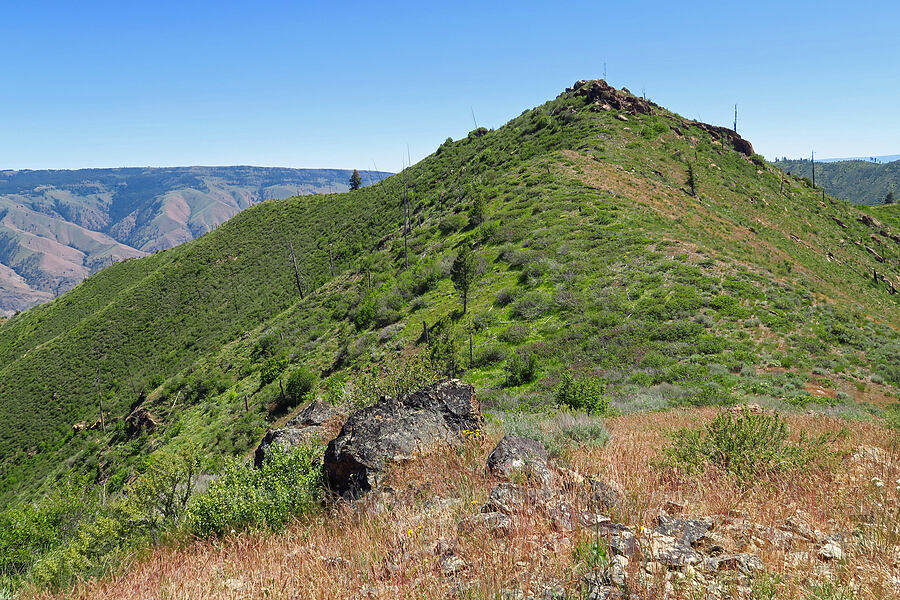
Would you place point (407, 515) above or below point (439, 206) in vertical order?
below

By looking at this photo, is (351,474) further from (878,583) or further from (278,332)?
(278,332)

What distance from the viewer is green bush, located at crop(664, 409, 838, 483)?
182 inches

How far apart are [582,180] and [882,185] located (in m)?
208

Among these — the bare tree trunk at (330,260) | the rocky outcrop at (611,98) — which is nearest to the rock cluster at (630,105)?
the rocky outcrop at (611,98)

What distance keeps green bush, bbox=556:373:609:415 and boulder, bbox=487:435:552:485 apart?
6.35 m

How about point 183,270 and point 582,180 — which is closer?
point 582,180

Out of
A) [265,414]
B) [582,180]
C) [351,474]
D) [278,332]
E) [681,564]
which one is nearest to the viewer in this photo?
[681,564]

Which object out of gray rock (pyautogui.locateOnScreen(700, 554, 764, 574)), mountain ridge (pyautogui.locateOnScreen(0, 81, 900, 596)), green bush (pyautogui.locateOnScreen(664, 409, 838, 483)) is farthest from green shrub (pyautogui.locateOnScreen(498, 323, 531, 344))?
gray rock (pyautogui.locateOnScreen(700, 554, 764, 574))

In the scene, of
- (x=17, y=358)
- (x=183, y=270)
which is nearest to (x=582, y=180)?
(x=183, y=270)

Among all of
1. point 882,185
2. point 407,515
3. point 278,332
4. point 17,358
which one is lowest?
point 17,358

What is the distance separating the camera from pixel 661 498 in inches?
160

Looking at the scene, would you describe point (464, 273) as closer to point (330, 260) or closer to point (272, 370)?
→ point (272, 370)

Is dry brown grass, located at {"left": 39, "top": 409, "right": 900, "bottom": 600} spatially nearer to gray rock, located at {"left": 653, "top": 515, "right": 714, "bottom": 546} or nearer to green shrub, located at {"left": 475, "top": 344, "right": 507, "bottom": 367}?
gray rock, located at {"left": 653, "top": 515, "right": 714, "bottom": 546}

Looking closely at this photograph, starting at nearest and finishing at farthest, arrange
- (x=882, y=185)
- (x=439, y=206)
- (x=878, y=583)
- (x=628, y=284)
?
1. (x=878, y=583)
2. (x=628, y=284)
3. (x=439, y=206)
4. (x=882, y=185)
